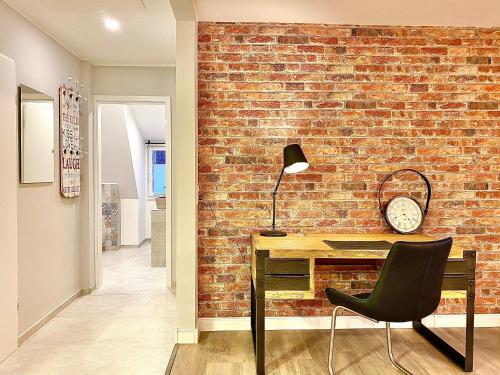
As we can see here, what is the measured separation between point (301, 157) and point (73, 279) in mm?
2596

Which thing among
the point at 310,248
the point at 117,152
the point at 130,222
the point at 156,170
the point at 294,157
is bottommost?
the point at 130,222

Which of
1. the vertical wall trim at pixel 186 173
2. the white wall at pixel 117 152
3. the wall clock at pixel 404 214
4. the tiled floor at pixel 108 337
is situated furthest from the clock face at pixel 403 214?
the white wall at pixel 117 152

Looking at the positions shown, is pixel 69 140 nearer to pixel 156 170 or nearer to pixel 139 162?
pixel 139 162

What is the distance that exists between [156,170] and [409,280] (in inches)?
242

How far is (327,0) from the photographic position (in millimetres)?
2707

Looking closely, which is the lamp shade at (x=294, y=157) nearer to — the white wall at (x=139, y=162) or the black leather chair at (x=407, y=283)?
the black leather chair at (x=407, y=283)

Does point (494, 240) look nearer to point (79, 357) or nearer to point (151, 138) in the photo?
point (79, 357)

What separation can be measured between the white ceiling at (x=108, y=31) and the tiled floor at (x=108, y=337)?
2369 millimetres

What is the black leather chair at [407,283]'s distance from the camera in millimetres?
2107

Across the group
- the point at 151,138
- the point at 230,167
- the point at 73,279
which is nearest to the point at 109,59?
the point at 230,167

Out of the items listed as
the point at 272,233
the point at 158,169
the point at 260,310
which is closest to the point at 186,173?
the point at 272,233

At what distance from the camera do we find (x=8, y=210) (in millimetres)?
2633

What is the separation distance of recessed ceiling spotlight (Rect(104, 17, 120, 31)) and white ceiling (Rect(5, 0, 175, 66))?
0.12 feet

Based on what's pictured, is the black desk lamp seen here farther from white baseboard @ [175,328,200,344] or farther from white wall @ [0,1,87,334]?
white wall @ [0,1,87,334]
